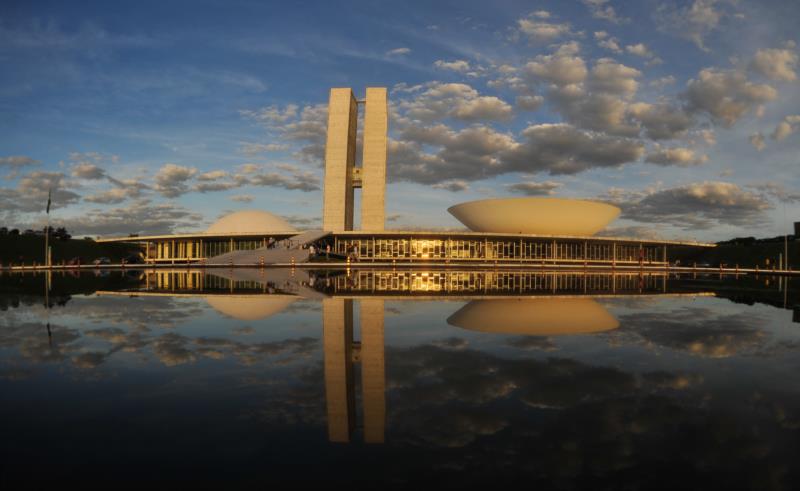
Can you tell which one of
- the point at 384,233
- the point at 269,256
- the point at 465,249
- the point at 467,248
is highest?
the point at 384,233

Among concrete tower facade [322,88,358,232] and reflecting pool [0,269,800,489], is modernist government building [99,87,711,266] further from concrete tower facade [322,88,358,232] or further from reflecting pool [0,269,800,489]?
reflecting pool [0,269,800,489]

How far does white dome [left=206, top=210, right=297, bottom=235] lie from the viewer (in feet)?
253

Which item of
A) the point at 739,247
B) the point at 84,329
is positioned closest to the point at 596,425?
the point at 84,329

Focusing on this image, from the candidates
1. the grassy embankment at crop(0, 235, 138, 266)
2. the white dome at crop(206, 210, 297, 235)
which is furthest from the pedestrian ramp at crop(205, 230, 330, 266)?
the grassy embankment at crop(0, 235, 138, 266)

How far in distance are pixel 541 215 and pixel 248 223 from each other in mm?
42186

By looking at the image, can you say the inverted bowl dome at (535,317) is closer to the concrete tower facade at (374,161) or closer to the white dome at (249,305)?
the white dome at (249,305)

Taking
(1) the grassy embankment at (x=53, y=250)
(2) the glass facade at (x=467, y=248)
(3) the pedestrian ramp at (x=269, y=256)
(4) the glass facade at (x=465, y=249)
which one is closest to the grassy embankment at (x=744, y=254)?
(2) the glass facade at (x=467, y=248)

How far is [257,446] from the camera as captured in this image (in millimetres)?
3982

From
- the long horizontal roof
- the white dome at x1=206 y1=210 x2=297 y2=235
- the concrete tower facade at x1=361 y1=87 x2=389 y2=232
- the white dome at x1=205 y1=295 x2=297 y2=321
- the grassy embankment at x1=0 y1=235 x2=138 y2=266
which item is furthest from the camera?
the grassy embankment at x1=0 y1=235 x2=138 y2=266

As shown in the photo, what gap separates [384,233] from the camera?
59844 millimetres

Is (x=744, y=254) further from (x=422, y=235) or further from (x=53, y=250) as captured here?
(x=53, y=250)

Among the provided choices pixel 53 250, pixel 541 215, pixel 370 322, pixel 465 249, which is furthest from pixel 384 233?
pixel 53 250

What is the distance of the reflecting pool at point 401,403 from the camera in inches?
143

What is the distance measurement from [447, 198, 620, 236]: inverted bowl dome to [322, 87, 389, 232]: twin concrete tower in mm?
12059
